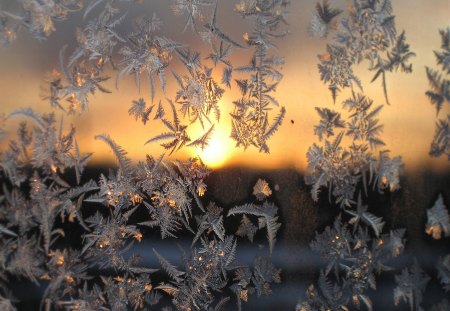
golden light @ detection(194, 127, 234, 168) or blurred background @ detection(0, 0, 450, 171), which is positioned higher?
blurred background @ detection(0, 0, 450, 171)

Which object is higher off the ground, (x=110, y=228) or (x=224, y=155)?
(x=224, y=155)

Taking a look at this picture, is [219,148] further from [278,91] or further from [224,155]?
[278,91]

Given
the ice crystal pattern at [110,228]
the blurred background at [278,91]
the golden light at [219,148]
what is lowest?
the ice crystal pattern at [110,228]

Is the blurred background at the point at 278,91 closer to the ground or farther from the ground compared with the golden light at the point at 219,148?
farther from the ground

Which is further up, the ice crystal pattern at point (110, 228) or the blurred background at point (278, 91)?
the blurred background at point (278, 91)

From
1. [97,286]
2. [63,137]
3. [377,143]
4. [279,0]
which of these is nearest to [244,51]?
[279,0]

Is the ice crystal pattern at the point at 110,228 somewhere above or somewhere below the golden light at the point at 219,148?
below

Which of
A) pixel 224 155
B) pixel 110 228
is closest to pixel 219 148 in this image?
pixel 224 155

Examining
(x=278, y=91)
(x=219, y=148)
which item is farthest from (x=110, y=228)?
(x=278, y=91)

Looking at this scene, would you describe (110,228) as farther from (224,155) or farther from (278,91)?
(278,91)

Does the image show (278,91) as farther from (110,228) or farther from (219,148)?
(110,228)
